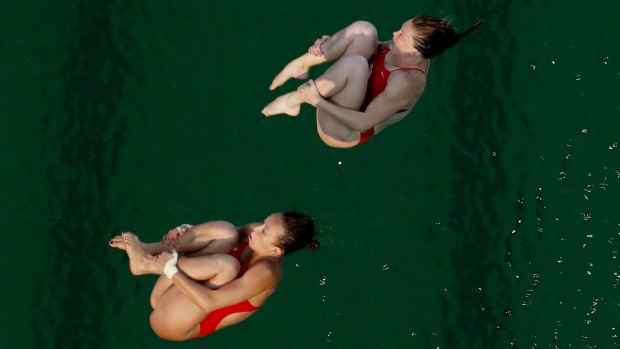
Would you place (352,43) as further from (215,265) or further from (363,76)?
(215,265)

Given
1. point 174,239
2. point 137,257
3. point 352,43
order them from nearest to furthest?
point 137,257 < point 174,239 < point 352,43

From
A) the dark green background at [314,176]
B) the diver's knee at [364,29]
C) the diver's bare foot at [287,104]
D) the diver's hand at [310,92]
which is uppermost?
the diver's knee at [364,29]

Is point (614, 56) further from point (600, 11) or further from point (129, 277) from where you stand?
point (129, 277)

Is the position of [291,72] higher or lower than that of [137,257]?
higher

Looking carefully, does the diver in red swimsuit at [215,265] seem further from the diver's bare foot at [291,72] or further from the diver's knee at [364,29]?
the diver's knee at [364,29]

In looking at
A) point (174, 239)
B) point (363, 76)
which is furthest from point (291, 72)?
point (174, 239)

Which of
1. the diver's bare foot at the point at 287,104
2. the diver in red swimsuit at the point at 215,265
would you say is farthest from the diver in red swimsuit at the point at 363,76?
the diver in red swimsuit at the point at 215,265

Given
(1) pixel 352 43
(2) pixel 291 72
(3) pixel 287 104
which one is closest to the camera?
(3) pixel 287 104
